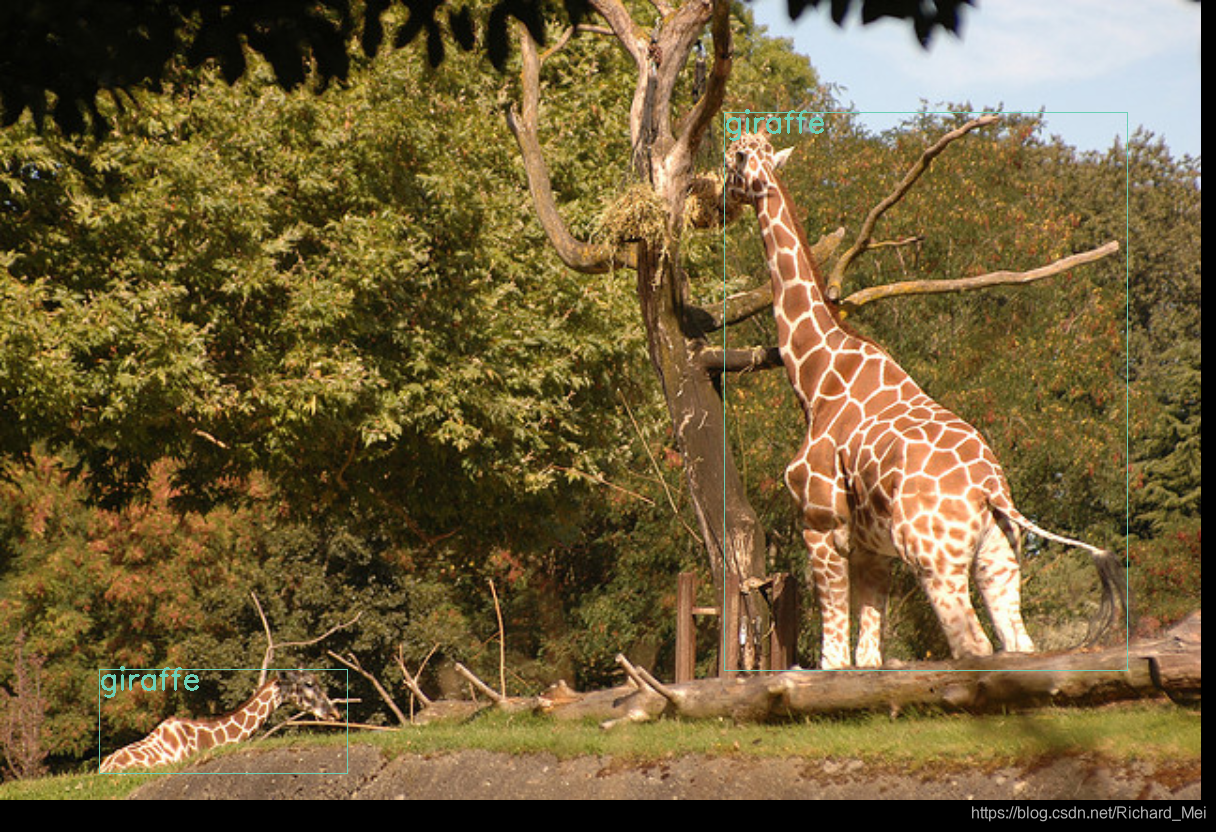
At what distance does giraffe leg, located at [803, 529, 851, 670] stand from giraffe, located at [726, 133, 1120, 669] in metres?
0.01

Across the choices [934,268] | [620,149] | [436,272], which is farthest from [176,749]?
[934,268]

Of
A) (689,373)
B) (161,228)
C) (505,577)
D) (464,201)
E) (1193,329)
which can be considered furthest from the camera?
(1193,329)

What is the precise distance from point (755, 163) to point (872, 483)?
138 inches

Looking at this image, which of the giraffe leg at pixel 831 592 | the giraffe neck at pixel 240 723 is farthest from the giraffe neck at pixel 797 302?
the giraffe neck at pixel 240 723

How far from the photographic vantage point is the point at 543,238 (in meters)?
22.4

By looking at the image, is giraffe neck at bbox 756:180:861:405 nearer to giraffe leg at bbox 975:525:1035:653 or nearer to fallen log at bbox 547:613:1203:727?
giraffe leg at bbox 975:525:1035:653

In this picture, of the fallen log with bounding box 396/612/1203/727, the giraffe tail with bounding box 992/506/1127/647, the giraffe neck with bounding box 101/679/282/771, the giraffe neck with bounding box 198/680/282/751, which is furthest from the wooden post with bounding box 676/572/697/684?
the giraffe neck with bounding box 198/680/282/751

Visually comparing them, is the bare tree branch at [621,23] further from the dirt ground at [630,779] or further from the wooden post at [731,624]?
the dirt ground at [630,779]

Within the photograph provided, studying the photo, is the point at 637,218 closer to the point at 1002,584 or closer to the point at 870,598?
the point at 870,598

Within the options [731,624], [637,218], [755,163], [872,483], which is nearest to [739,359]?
[637,218]

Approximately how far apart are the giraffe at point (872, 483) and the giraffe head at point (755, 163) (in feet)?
0.04

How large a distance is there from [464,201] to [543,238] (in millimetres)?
2331

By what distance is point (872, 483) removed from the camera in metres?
10.9

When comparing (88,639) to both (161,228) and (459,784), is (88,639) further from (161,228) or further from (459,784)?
(459,784)
